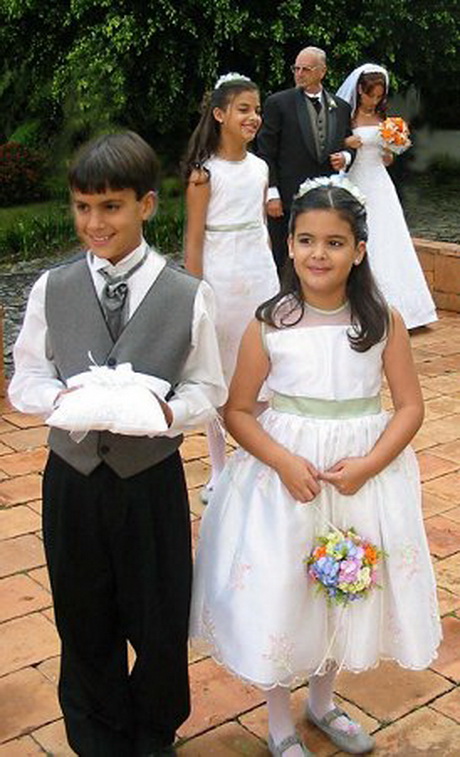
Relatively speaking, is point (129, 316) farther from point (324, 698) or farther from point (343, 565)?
point (324, 698)

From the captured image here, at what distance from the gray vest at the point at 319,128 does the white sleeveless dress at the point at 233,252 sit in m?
2.30

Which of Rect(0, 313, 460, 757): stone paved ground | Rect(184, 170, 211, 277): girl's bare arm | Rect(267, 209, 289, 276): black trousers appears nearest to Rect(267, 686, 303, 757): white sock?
Rect(0, 313, 460, 757): stone paved ground

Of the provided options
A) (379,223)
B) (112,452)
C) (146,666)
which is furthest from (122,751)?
(379,223)

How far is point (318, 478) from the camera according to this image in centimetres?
238

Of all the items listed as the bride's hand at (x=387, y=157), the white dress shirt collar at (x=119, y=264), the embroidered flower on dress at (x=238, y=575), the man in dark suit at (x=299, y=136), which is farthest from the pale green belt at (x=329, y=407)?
the bride's hand at (x=387, y=157)

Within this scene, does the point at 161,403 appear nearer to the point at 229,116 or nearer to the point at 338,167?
the point at 229,116

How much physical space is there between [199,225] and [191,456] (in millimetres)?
1252

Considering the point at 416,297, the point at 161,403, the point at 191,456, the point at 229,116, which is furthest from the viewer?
the point at 416,297

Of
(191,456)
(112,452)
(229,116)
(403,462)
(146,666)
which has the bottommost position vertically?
(191,456)

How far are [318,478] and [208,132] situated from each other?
→ 203 centimetres

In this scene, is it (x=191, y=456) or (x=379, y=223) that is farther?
(x=379, y=223)

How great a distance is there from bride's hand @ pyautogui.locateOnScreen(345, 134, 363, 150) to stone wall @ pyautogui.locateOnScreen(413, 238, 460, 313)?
1344mm

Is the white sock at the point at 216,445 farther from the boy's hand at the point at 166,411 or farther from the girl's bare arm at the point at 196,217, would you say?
the boy's hand at the point at 166,411

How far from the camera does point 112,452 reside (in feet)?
7.27
